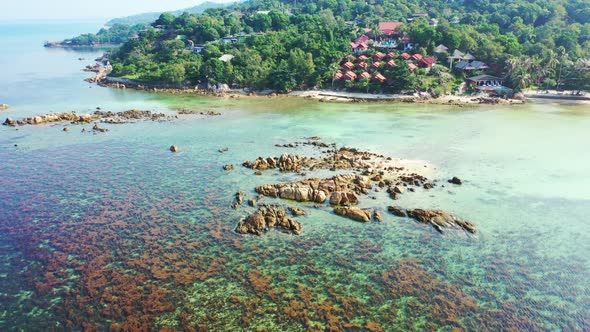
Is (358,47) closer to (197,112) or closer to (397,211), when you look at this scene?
(197,112)

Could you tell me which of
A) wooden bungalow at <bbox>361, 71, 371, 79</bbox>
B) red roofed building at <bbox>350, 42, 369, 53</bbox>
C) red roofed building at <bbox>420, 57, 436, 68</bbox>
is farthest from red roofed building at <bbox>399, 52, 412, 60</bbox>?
red roofed building at <bbox>350, 42, 369, 53</bbox>

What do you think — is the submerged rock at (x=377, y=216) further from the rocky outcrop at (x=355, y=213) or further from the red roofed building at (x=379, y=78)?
the red roofed building at (x=379, y=78)

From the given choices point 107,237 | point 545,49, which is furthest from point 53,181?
point 545,49

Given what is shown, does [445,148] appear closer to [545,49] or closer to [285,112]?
[285,112]

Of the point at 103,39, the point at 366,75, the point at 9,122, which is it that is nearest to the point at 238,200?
the point at 9,122

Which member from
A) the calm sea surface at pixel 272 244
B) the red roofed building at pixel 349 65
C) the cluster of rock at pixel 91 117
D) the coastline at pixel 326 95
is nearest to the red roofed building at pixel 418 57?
the coastline at pixel 326 95
